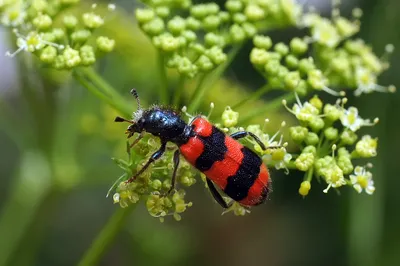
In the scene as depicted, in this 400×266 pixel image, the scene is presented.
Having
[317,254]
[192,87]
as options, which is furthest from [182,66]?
[317,254]

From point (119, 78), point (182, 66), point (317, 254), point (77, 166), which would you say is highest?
point (182, 66)

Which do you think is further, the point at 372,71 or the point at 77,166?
the point at 77,166

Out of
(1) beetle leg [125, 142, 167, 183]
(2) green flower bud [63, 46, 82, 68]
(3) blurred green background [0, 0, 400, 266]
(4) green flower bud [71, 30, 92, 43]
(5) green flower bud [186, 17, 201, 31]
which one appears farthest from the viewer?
(3) blurred green background [0, 0, 400, 266]

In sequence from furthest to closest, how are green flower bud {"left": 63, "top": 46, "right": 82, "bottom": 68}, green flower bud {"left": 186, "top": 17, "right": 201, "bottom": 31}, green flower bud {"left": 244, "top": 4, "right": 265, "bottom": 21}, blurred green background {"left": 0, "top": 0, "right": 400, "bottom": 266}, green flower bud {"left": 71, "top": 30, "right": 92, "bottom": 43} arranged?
blurred green background {"left": 0, "top": 0, "right": 400, "bottom": 266} < green flower bud {"left": 244, "top": 4, "right": 265, "bottom": 21} < green flower bud {"left": 186, "top": 17, "right": 201, "bottom": 31} < green flower bud {"left": 71, "top": 30, "right": 92, "bottom": 43} < green flower bud {"left": 63, "top": 46, "right": 82, "bottom": 68}

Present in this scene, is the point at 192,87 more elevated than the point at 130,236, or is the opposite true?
the point at 192,87

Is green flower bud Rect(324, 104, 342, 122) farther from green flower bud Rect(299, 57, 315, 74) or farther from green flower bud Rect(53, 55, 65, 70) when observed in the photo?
green flower bud Rect(53, 55, 65, 70)

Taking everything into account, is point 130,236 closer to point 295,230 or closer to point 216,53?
point 295,230

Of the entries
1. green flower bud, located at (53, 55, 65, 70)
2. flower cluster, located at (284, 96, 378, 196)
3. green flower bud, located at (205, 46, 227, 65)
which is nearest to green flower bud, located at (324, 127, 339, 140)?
flower cluster, located at (284, 96, 378, 196)
